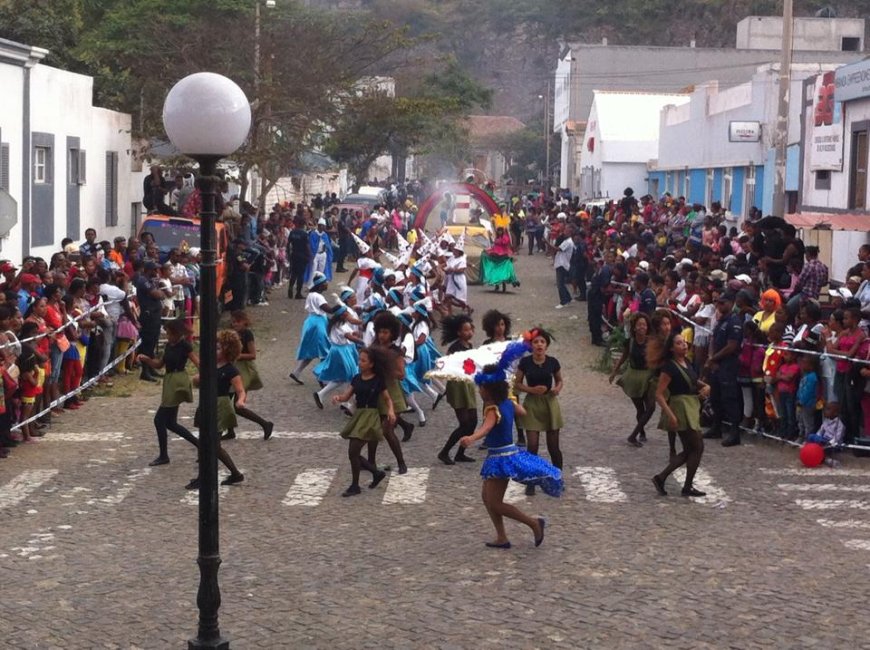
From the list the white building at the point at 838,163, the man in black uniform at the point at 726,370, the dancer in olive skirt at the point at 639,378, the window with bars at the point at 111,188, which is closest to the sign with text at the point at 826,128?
the white building at the point at 838,163

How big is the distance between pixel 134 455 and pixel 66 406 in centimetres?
281

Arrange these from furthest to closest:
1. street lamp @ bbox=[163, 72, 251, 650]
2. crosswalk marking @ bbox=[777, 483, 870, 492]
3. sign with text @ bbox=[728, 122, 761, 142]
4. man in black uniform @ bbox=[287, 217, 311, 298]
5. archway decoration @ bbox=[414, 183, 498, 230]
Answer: archway decoration @ bbox=[414, 183, 498, 230] → sign with text @ bbox=[728, 122, 761, 142] → man in black uniform @ bbox=[287, 217, 311, 298] → crosswalk marking @ bbox=[777, 483, 870, 492] → street lamp @ bbox=[163, 72, 251, 650]

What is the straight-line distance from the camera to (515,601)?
9195 mm

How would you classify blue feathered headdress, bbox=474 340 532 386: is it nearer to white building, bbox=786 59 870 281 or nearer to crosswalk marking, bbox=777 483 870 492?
crosswalk marking, bbox=777 483 870 492

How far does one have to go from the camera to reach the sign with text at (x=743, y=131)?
1249 inches

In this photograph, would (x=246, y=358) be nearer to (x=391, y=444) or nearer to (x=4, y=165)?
(x=391, y=444)

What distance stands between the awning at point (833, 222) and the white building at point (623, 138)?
34.3 meters

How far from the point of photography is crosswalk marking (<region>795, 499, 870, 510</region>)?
11.9m

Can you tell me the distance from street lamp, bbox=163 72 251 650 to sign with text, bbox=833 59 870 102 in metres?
17.6

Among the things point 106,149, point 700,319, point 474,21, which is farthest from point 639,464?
point 474,21

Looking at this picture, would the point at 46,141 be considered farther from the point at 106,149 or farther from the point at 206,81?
the point at 206,81

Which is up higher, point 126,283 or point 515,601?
point 126,283

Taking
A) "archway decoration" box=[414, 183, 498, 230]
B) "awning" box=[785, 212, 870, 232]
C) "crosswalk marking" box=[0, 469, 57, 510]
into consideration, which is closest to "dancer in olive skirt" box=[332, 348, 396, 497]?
"crosswalk marking" box=[0, 469, 57, 510]

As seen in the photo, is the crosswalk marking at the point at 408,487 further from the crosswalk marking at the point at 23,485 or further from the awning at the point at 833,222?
the awning at the point at 833,222
